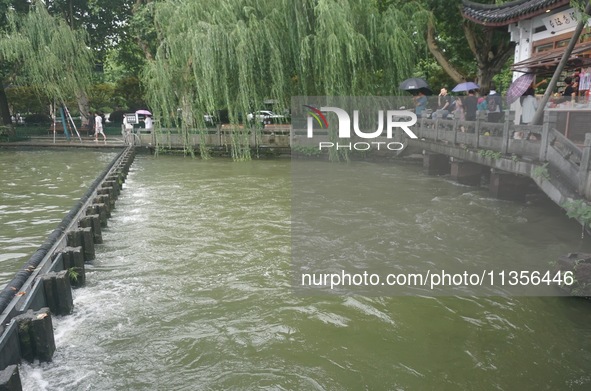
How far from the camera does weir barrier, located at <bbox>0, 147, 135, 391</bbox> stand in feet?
13.6

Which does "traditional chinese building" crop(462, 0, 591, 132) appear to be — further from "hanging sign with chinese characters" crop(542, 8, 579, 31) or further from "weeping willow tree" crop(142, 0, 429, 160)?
"weeping willow tree" crop(142, 0, 429, 160)

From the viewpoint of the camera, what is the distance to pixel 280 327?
519 cm

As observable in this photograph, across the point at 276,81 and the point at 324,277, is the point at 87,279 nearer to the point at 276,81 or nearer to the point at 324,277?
the point at 324,277

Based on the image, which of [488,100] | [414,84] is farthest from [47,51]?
[488,100]

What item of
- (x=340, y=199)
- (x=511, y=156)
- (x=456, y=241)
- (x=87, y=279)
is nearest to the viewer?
(x=87, y=279)

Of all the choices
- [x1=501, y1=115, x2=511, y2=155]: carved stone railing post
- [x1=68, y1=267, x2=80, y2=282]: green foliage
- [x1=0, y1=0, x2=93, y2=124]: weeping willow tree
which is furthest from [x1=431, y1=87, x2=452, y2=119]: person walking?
[x1=0, y1=0, x2=93, y2=124]: weeping willow tree

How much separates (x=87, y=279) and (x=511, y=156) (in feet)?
26.7

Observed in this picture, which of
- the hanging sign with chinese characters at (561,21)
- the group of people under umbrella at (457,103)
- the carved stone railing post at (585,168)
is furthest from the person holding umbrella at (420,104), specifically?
the carved stone railing post at (585,168)

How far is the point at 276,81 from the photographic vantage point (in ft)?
52.1

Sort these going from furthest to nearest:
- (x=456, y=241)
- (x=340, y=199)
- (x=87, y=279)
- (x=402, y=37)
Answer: (x=402, y=37)
(x=340, y=199)
(x=456, y=241)
(x=87, y=279)

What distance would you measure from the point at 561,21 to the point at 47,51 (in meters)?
19.4

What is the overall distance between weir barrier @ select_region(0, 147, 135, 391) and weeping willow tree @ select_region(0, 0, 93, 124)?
15308mm

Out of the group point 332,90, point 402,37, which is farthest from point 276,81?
point 402,37

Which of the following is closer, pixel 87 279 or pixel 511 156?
pixel 87 279
